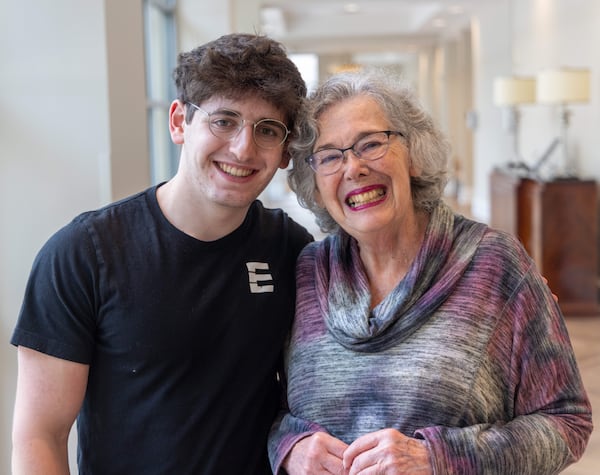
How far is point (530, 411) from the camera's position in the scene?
5.15ft

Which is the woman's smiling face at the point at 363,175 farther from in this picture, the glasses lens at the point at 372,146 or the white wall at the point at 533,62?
the white wall at the point at 533,62

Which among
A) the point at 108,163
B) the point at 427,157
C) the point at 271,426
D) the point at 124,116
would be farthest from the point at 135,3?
the point at 271,426

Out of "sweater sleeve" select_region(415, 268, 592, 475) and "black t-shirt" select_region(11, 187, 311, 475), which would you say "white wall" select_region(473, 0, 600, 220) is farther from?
"black t-shirt" select_region(11, 187, 311, 475)

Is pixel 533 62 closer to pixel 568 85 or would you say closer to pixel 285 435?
pixel 568 85

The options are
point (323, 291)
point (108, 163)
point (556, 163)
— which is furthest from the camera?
point (556, 163)

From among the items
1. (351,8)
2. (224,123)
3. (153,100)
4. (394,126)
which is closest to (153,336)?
(224,123)

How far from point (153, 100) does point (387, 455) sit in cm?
325

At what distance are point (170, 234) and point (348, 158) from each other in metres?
0.42

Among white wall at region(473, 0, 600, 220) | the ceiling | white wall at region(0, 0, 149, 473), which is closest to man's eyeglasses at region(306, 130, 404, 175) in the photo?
white wall at region(0, 0, 149, 473)

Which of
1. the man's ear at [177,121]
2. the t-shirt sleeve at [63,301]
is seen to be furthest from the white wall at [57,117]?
the t-shirt sleeve at [63,301]

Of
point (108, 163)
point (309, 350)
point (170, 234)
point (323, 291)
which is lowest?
point (309, 350)

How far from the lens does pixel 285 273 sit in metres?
1.85

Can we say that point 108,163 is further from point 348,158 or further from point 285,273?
point 348,158

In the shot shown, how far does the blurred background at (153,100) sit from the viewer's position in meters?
2.27
